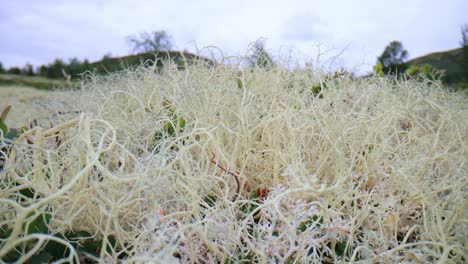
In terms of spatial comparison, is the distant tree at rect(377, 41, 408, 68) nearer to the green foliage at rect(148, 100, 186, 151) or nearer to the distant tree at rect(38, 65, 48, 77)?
the green foliage at rect(148, 100, 186, 151)

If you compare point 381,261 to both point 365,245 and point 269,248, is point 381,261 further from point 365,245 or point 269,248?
point 269,248

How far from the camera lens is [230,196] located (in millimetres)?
925

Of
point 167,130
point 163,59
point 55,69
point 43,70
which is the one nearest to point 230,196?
point 167,130

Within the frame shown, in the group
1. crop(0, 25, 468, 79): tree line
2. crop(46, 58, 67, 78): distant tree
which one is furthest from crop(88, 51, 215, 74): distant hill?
crop(46, 58, 67, 78): distant tree

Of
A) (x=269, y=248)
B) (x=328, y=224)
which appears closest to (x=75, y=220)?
(x=269, y=248)

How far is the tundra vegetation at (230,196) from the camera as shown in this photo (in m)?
0.74

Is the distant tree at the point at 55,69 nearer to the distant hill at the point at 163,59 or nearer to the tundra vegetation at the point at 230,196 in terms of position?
the distant hill at the point at 163,59

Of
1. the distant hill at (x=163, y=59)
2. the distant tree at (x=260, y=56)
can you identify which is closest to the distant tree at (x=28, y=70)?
the distant hill at (x=163, y=59)

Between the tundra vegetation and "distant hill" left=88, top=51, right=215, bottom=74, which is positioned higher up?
"distant hill" left=88, top=51, right=215, bottom=74

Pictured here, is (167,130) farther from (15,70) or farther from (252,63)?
(15,70)

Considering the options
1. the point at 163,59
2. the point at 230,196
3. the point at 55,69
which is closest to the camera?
the point at 230,196

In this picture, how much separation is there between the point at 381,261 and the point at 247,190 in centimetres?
38

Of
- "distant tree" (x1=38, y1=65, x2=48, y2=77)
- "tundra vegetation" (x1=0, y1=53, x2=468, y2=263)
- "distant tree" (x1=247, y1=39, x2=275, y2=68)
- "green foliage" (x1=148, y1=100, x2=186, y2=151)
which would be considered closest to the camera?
"tundra vegetation" (x1=0, y1=53, x2=468, y2=263)

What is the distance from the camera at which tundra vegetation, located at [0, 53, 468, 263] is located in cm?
74
